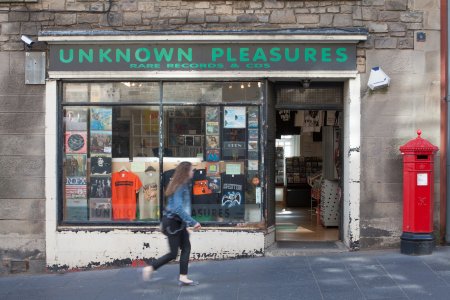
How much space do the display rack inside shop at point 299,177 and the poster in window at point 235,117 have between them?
5.29m

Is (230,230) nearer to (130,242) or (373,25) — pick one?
(130,242)

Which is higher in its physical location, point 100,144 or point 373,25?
point 373,25

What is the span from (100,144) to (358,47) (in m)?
4.35

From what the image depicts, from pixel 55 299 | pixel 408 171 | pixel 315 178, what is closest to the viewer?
pixel 55 299

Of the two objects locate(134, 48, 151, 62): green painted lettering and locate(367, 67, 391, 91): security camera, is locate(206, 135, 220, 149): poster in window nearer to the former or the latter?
locate(134, 48, 151, 62): green painted lettering

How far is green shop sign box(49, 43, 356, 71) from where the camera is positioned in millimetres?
8430

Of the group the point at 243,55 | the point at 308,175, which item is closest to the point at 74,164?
the point at 243,55

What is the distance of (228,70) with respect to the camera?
846 centimetres

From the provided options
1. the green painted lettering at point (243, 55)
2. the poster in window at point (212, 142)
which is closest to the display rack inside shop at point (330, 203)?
the poster in window at point (212, 142)

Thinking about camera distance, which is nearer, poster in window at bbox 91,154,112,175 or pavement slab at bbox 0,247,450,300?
pavement slab at bbox 0,247,450,300

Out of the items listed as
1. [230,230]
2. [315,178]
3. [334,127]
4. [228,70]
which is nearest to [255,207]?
[230,230]

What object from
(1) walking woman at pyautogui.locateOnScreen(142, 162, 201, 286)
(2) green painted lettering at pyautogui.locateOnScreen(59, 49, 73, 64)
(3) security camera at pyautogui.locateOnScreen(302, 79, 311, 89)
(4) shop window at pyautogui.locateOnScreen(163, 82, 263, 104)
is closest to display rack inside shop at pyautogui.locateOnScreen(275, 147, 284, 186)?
(3) security camera at pyautogui.locateOnScreen(302, 79, 311, 89)

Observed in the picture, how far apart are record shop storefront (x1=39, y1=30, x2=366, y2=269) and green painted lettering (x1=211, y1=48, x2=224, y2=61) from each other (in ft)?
0.05

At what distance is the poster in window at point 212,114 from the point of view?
28.8ft
